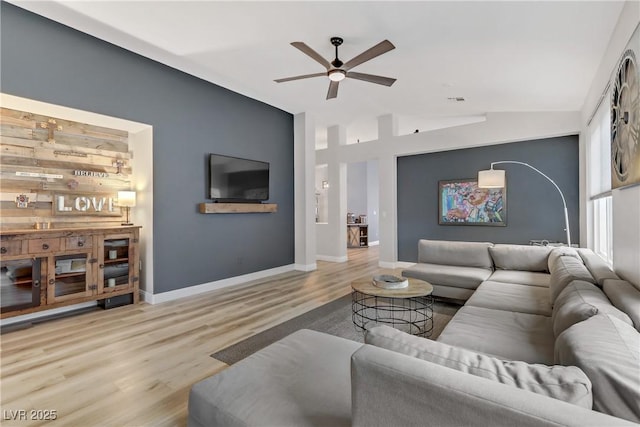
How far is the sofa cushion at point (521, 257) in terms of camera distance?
12.1ft

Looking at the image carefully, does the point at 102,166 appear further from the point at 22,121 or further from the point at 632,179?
the point at 632,179

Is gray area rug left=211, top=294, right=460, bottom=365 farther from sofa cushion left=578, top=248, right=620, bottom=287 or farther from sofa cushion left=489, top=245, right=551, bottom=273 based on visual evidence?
sofa cushion left=578, top=248, right=620, bottom=287

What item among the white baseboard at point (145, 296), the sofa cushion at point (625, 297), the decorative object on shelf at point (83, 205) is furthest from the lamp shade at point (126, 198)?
the sofa cushion at point (625, 297)

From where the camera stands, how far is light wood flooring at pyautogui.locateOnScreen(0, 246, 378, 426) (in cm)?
187

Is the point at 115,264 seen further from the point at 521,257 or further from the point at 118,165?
the point at 521,257

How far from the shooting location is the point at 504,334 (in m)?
1.93

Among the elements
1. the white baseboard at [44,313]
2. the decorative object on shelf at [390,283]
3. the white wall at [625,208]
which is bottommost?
the white baseboard at [44,313]

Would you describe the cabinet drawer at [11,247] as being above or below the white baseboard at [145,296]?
above

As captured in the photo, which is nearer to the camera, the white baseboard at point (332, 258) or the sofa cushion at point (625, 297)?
the sofa cushion at point (625, 297)

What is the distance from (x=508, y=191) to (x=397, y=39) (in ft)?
11.8

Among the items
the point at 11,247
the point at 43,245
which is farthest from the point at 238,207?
the point at 11,247

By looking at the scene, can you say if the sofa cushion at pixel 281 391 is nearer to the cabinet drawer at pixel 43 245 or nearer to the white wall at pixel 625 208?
the white wall at pixel 625 208

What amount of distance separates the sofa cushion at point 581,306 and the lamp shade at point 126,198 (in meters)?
4.58

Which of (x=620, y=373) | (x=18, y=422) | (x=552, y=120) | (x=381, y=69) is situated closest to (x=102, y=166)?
(x=18, y=422)
